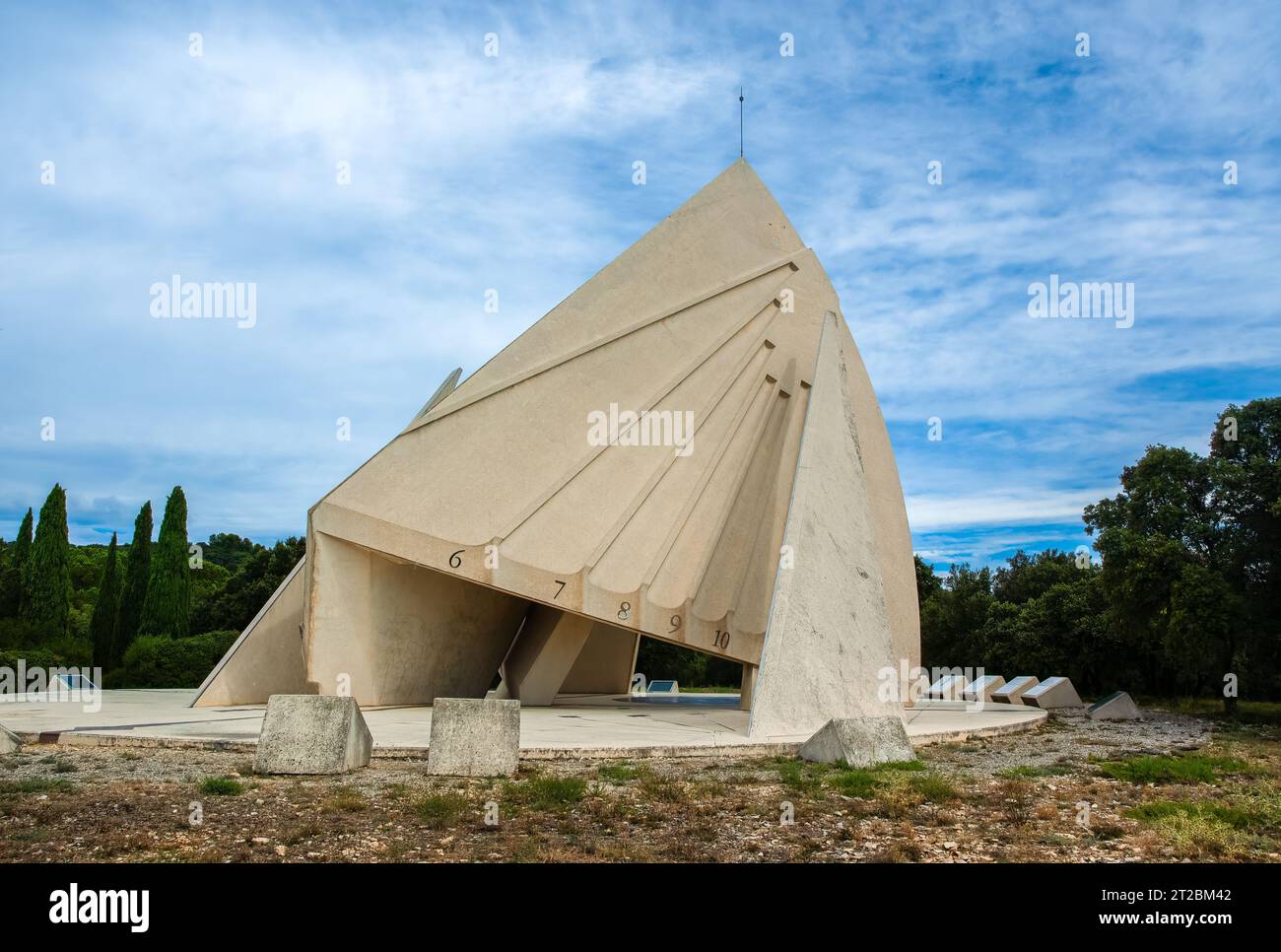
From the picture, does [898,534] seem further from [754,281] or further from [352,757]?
[352,757]

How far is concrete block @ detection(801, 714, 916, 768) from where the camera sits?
938 centimetres

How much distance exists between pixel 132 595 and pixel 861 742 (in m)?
24.8

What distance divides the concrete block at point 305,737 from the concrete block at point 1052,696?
54.1 ft

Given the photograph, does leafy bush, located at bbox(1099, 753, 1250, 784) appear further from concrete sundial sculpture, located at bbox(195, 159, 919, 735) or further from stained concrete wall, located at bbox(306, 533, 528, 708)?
stained concrete wall, located at bbox(306, 533, 528, 708)

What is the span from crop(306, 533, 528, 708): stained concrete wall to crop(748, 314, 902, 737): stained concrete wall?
5.46m

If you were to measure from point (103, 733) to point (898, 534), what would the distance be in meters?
14.4

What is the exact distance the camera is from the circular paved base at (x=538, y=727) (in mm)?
10070

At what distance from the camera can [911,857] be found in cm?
552

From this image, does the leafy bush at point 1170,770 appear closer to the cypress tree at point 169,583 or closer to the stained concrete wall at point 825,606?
the stained concrete wall at point 825,606

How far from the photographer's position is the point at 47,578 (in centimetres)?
2953

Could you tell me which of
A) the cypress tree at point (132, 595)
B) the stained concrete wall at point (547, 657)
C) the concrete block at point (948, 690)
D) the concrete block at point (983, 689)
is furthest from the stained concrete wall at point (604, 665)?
the cypress tree at point (132, 595)

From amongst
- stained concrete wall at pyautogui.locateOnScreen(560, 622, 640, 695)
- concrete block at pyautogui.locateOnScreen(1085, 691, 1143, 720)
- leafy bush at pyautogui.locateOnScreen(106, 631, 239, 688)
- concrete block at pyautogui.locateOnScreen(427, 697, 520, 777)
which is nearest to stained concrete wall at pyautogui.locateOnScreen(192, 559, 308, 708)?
stained concrete wall at pyautogui.locateOnScreen(560, 622, 640, 695)

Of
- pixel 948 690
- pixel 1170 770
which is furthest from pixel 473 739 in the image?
pixel 948 690

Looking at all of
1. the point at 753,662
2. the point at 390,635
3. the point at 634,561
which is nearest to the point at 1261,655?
the point at 753,662
